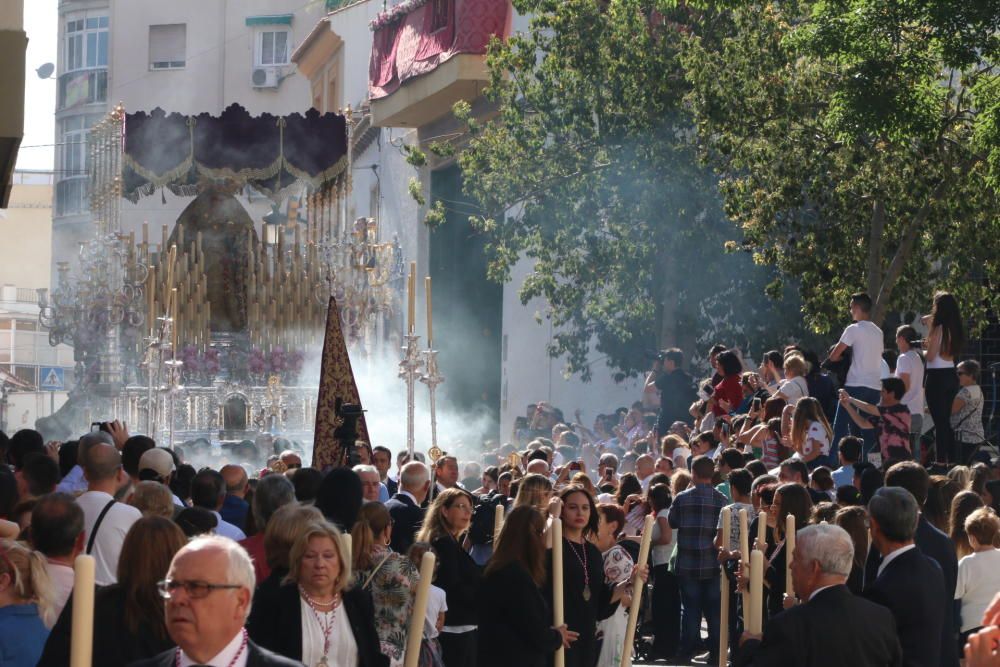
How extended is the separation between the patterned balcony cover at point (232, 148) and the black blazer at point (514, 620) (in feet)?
55.7

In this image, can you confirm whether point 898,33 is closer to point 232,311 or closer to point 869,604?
point 869,604

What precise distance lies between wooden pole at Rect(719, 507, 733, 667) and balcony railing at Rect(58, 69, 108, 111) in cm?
4877

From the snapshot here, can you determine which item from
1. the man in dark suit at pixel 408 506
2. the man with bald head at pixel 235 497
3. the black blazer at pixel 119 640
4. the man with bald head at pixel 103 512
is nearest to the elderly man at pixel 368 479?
the man in dark suit at pixel 408 506

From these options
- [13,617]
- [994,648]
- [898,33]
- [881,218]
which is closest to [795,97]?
[881,218]

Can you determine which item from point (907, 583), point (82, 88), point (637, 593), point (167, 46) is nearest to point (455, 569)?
point (637, 593)

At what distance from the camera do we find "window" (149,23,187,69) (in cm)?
5741

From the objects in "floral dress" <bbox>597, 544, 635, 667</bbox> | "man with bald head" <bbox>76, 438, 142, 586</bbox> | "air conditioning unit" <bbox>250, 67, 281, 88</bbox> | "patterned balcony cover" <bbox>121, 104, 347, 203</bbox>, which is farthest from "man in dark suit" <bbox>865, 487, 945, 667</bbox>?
"air conditioning unit" <bbox>250, 67, 281, 88</bbox>

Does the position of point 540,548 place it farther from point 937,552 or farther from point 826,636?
point 826,636

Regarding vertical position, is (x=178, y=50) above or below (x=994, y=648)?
above

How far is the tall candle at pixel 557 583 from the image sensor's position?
7.25m

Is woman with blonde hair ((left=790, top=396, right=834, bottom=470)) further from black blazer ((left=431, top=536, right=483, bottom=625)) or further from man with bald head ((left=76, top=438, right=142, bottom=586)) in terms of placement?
man with bald head ((left=76, top=438, right=142, bottom=586))

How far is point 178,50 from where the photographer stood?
5762 cm

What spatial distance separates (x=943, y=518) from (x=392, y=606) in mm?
3058

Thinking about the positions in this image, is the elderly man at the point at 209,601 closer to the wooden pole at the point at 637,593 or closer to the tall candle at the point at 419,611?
the tall candle at the point at 419,611
